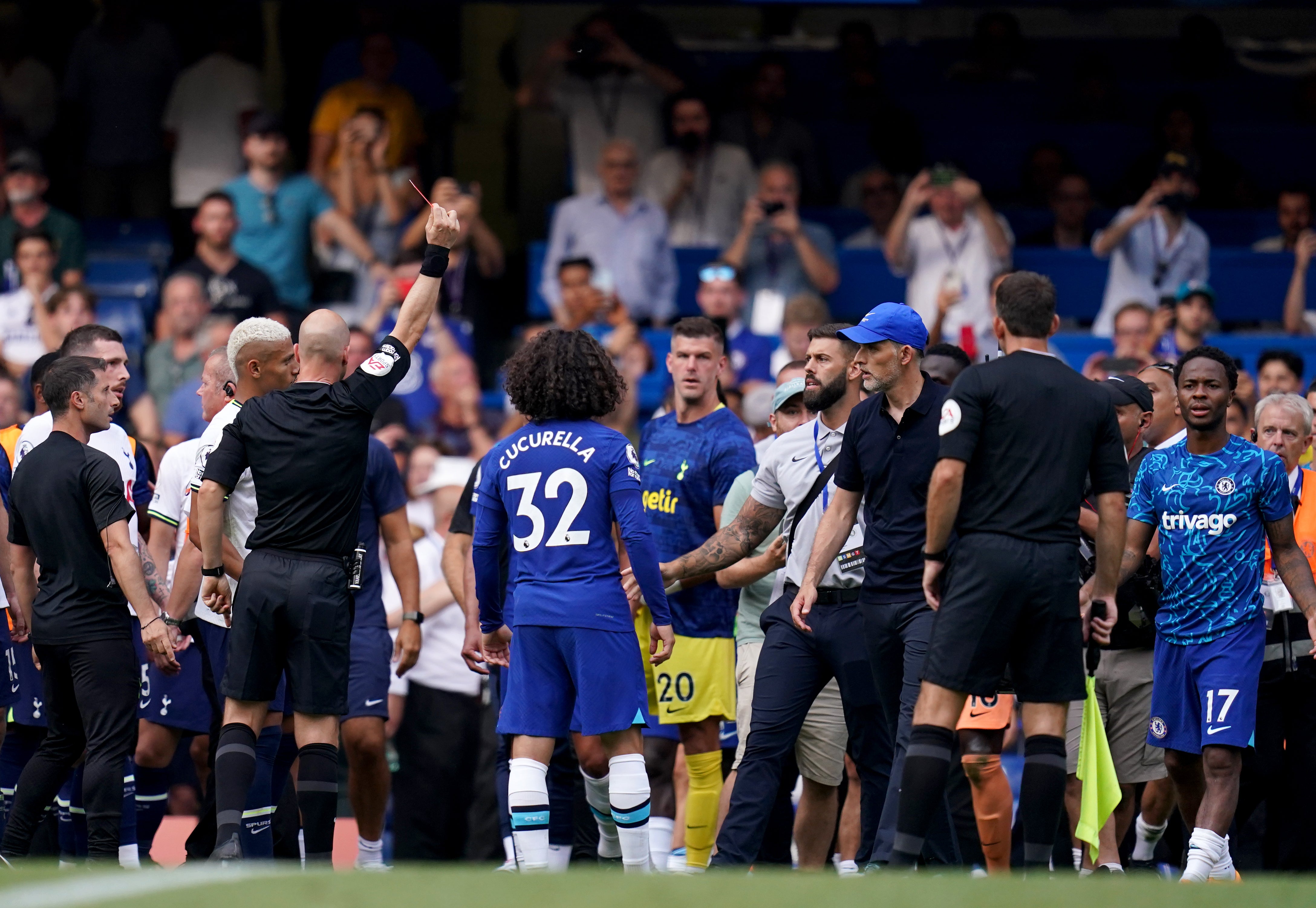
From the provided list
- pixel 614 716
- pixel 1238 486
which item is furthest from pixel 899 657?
pixel 1238 486

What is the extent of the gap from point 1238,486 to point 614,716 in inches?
105

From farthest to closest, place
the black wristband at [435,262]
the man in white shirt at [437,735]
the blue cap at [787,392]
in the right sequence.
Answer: the man in white shirt at [437,735] < the blue cap at [787,392] < the black wristband at [435,262]

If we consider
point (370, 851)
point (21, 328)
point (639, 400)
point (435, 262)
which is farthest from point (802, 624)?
point (21, 328)

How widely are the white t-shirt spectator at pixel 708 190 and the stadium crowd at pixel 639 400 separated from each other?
0.08 feet

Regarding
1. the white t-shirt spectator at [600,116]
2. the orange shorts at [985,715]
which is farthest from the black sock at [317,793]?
the white t-shirt spectator at [600,116]

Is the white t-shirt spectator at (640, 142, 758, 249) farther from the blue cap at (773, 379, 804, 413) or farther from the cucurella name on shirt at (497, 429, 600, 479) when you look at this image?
the cucurella name on shirt at (497, 429, 600, 479)

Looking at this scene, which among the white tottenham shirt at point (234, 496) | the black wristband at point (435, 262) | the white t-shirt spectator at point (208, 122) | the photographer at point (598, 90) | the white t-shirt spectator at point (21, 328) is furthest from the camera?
the white t-shirt spectator at point (208, 122)

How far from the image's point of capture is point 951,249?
475 inches

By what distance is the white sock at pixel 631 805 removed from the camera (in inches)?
249

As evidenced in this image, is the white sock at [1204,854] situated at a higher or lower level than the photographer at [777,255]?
lower

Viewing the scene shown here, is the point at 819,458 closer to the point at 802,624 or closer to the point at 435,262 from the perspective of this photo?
the point at 802,624

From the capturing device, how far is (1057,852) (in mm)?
7668

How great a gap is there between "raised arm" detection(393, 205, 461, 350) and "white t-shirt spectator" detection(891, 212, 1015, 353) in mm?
5886

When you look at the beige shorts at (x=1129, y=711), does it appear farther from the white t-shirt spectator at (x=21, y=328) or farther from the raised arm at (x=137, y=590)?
the white t-shirt spectator at (x=21, y=328)
